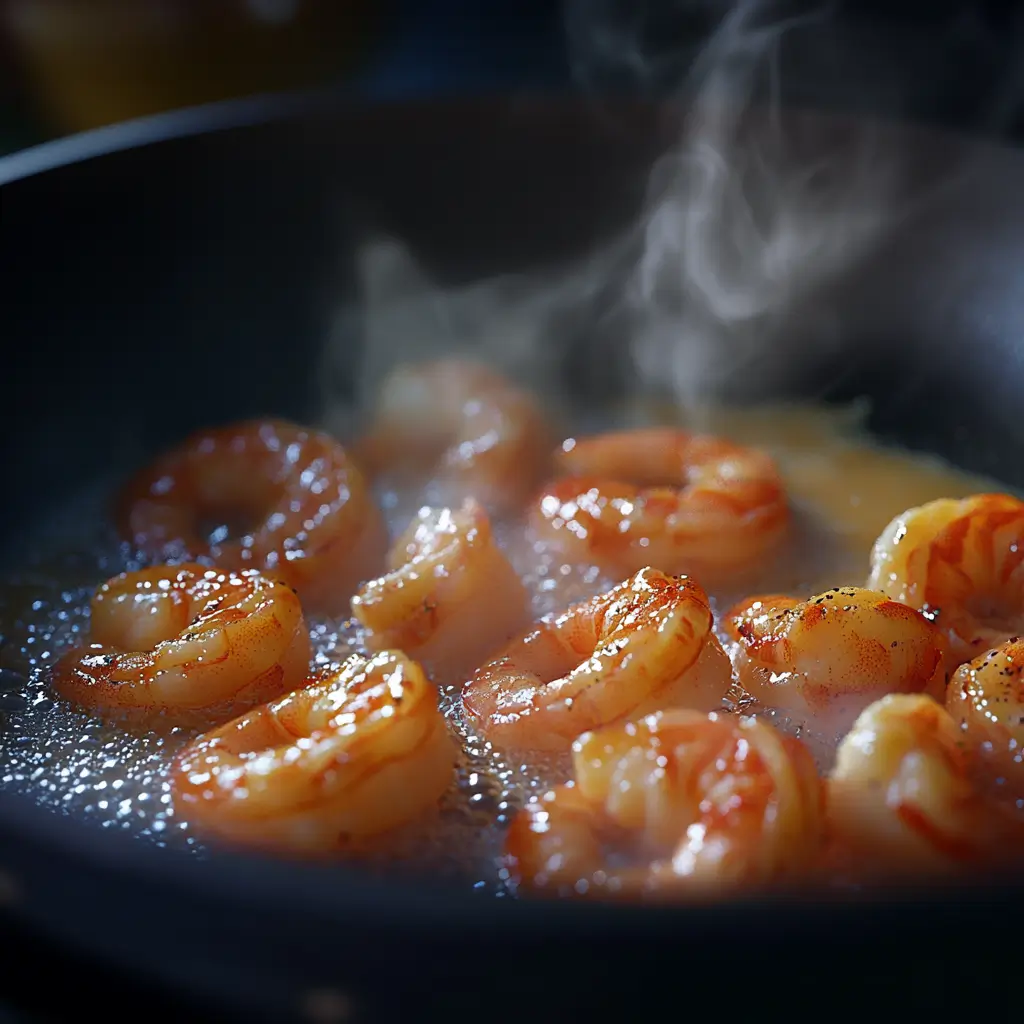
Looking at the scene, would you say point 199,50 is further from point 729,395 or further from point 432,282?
point 729,395

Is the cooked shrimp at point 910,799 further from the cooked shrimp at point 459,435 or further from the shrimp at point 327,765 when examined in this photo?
the cooked shrimp at point 459,435

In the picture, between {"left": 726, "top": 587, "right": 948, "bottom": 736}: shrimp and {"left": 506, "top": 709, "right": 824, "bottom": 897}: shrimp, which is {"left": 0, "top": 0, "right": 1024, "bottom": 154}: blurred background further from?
{"left": 506, "top": 709, "right": 824, "bottom": 897}: shrimp

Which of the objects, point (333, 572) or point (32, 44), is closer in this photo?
point (333, 572)

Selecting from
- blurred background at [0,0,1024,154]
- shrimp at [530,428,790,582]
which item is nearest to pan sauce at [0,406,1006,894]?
shrimp at [530,428,790,582]

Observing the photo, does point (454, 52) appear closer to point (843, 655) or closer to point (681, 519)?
point (681, 519)

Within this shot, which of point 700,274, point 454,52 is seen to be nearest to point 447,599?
point 700,274

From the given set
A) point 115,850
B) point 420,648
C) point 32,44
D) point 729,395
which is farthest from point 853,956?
point 32,44
